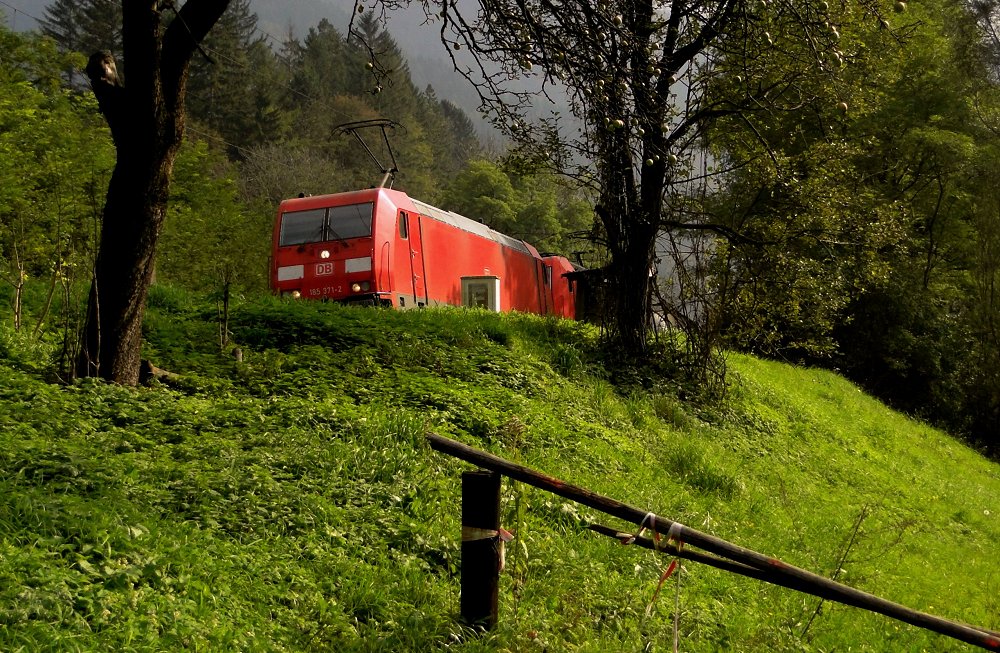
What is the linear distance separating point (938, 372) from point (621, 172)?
732 inches

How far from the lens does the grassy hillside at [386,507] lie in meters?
3.97

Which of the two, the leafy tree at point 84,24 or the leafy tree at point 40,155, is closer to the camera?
the leafy tree at point 40,155

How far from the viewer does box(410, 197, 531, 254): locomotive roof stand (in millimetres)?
18391

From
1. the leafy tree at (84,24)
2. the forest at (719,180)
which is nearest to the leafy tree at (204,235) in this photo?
the forest at (719,180)

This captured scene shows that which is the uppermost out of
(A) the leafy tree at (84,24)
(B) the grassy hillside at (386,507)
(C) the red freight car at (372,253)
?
(A) the leafy tree at (84,24)

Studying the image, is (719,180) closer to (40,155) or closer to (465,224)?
(465,224)

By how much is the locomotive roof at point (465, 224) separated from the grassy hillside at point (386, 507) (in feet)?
22.7

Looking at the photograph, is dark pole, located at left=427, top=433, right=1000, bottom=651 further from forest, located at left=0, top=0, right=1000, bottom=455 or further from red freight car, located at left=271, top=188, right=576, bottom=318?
red freight car, located at left=271, top=188, right=576, bottom=318

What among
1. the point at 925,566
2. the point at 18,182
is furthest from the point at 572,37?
the point at 18,182

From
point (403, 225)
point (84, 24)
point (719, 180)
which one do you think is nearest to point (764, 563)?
point (719, 180)

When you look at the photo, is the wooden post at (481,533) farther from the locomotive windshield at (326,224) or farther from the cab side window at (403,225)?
the cab side window at (403,225)

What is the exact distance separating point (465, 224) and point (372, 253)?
469cm

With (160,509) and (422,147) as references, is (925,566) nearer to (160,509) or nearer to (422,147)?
(160,509)

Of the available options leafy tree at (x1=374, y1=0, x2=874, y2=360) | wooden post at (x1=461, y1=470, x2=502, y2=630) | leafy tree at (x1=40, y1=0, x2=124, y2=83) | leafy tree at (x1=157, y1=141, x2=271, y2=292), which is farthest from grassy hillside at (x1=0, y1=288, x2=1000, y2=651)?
leafy tree at (x1=40, y1=0, x2=124, y2=83)
